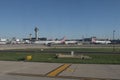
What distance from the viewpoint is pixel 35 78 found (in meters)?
14.2

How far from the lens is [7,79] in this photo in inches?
539

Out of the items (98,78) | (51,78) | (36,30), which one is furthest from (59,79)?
(36,30)

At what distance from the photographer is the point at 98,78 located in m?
14.4

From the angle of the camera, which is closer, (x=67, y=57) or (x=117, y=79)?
(x=117, y=79)

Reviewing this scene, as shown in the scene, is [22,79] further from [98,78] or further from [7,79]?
[98,78]

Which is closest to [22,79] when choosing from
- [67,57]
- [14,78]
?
[14,78]

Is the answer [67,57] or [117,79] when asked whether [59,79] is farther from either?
[67,57]

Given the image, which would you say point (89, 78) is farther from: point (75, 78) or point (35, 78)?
point (35, 78)

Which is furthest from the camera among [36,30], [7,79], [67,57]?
[36,30]

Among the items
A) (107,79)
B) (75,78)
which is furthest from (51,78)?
(107,79)

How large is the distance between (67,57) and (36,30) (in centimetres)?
16036

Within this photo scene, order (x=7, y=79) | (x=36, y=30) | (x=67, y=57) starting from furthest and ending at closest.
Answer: (x=36, y=30) < (x=67, y=57) < (x=7, y=79)

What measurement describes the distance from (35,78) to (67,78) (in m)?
2.01

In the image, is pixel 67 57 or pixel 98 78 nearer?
pixel 98 78
